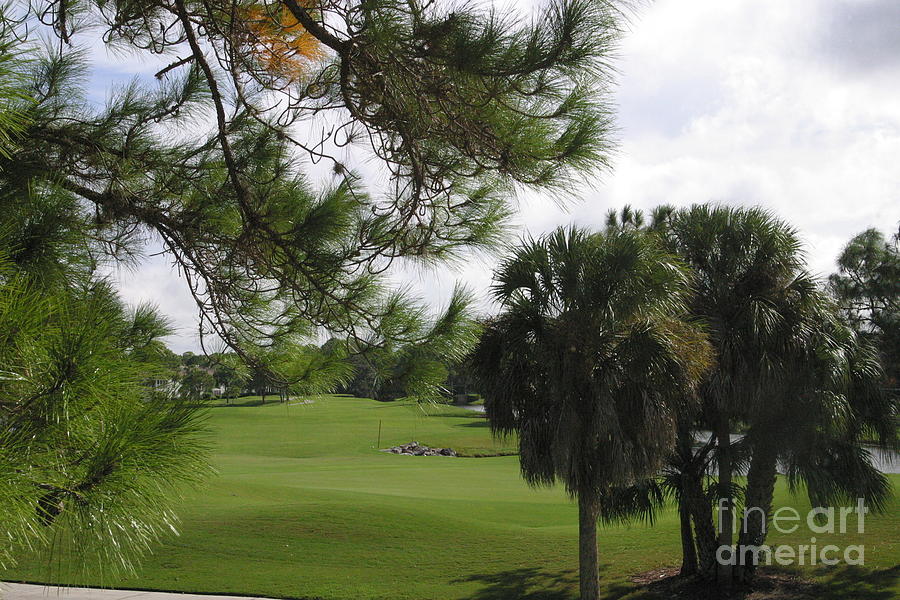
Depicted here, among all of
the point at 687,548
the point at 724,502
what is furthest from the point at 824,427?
the point at 687,548

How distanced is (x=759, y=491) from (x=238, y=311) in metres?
9.70

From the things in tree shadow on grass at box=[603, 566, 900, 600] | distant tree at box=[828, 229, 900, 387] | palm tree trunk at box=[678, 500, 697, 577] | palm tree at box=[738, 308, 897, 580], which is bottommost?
tree shadow on grass at box=[603, 566, 900, 600]

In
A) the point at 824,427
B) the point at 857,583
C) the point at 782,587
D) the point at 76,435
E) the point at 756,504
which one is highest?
the point at 76,435

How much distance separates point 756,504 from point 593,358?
14.6 ft

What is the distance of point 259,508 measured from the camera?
15273 mm

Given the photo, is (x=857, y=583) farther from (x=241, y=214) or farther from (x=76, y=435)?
(x=76, y=435)

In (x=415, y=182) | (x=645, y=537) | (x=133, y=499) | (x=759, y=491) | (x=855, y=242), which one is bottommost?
(x=645, y=537)

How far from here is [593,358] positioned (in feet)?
31.9

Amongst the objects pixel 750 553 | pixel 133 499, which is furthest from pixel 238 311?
pixel 750 553

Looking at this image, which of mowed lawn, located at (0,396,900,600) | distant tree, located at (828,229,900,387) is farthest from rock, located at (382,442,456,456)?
distant tree, located at (828,229,900,387)

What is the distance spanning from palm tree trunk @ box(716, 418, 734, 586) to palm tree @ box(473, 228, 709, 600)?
2813mm

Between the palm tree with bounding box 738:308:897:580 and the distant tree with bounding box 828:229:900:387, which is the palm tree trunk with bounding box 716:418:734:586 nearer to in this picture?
the palm tree with bounding box 738:308:897:580

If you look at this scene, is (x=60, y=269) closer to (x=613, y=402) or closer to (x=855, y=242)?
(x=613, y=402)

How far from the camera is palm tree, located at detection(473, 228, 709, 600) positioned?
9.32 metres
